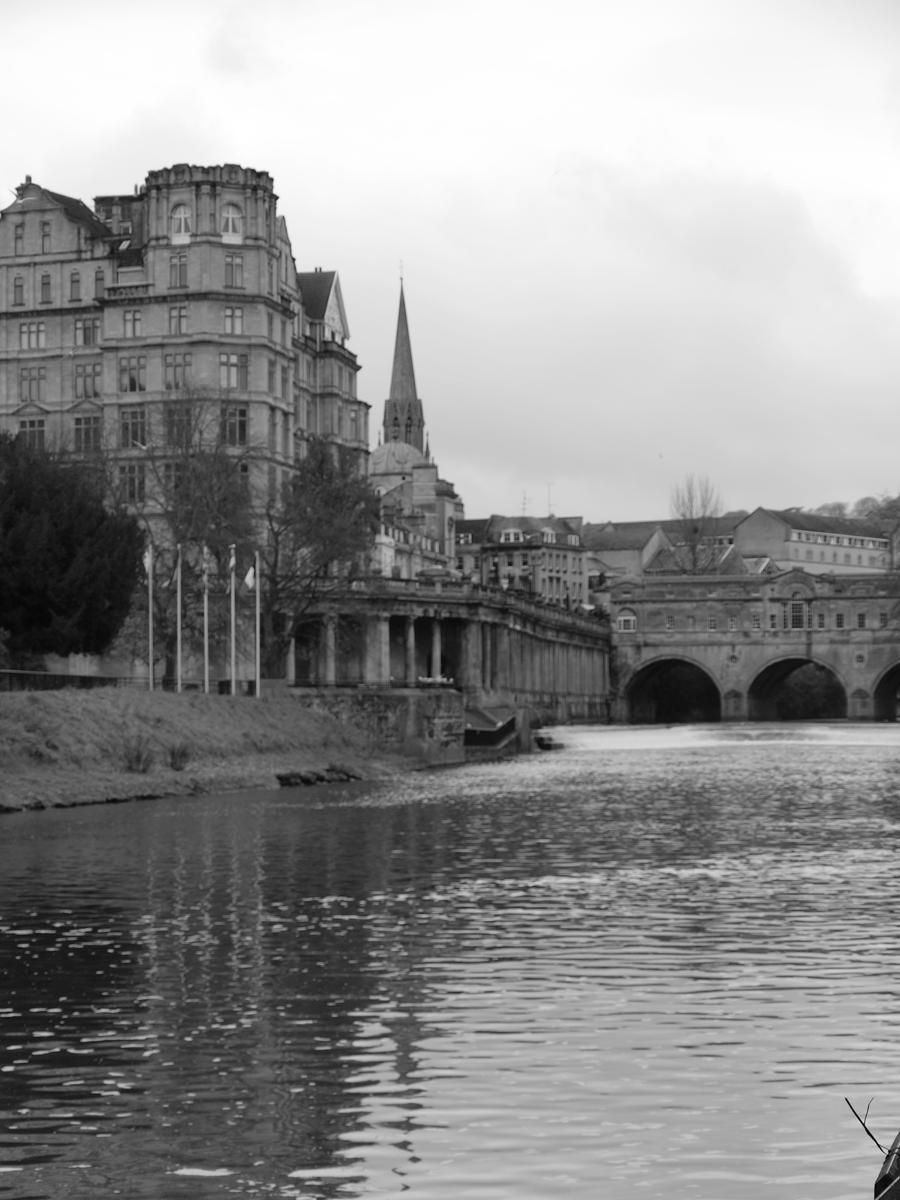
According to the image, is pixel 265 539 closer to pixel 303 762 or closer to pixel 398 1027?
pixel 303 762

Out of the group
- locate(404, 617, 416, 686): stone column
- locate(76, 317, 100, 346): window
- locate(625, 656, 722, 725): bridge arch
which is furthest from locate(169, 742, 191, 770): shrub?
locate(625, 656, 722, 725): bridge arch

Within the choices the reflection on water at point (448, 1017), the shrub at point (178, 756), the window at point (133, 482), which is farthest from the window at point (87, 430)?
the reflection on water at point (448, 1017)

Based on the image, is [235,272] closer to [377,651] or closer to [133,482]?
[133,482]

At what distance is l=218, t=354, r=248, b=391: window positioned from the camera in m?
114

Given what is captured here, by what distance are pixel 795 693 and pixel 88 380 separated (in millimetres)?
94039

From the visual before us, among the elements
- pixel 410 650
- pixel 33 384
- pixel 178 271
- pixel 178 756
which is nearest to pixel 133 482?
pixel 33 384

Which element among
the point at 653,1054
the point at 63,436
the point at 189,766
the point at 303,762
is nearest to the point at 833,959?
the point at 653,1054

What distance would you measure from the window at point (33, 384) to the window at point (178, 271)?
9.43m

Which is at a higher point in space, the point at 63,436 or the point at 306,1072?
the point at 63,436

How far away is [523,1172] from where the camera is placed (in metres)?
13.8

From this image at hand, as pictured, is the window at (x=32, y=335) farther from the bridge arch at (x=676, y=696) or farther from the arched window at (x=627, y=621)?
the bridge arch at (x=676, y=696)

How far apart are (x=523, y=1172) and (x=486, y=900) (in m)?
15.8

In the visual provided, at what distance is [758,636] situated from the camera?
576ft

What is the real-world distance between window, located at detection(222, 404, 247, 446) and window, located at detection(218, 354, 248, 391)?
1.16 meters
